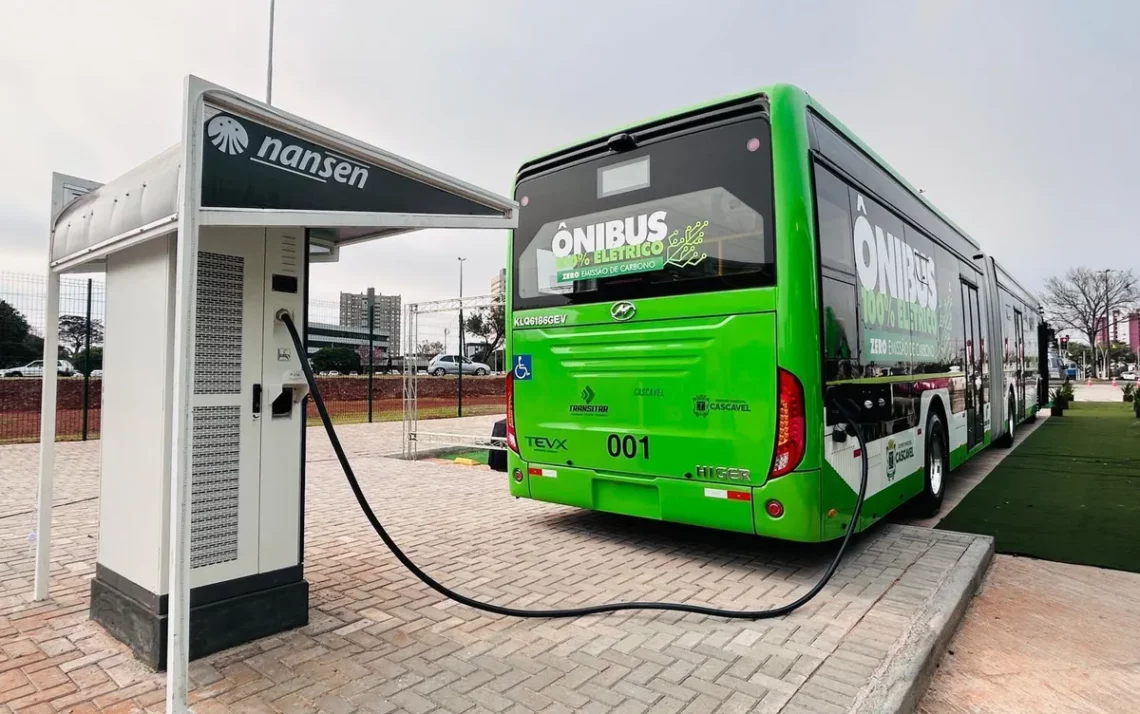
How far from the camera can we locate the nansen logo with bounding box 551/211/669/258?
5.05m

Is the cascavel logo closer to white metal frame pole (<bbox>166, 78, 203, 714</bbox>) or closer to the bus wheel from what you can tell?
white metal frame pole (<bbox>166, 78, 203, 714</bbox>)

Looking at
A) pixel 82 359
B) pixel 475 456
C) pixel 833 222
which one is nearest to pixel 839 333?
pixel 833 222

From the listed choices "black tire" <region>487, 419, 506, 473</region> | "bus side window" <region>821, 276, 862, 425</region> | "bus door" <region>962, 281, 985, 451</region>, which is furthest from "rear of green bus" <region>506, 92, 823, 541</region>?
"bus door" <region>962, 281, 985, 451</region>

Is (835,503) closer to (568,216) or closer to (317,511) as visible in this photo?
(568,216)

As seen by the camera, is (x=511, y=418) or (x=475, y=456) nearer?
(x=511, y=418)

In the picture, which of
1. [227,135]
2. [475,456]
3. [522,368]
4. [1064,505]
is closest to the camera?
[227,135]

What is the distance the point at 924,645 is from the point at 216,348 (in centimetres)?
406

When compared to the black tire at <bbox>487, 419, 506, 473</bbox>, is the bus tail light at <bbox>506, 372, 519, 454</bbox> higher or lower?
higher

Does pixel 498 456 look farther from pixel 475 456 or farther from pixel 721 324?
pixel 721 324

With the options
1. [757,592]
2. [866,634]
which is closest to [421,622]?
[757,592]

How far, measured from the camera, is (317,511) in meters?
6.89

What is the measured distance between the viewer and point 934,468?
23.0 feet

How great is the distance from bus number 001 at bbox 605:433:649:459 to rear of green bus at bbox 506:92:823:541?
1 cm

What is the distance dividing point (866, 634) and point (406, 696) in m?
2.60
